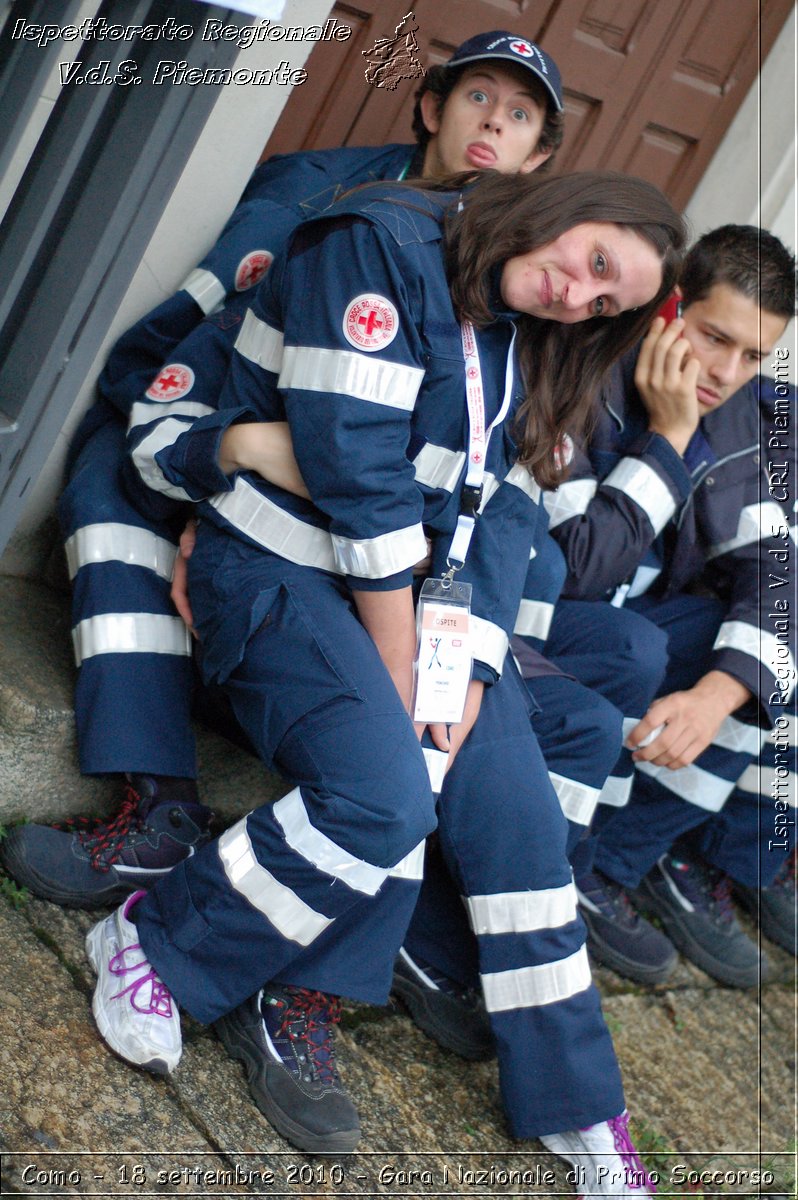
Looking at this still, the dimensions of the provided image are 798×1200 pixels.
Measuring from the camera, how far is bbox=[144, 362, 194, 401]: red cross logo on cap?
2.53 metres

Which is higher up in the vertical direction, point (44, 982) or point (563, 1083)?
point (563, 1083)

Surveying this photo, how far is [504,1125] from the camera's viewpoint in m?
2.44

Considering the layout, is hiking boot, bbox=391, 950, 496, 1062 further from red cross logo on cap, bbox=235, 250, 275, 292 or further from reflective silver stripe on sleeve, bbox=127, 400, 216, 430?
red cross logo on cap, bbox=235, 250, 275, 292

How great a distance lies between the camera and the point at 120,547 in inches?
98.2

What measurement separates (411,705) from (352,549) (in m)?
0.34

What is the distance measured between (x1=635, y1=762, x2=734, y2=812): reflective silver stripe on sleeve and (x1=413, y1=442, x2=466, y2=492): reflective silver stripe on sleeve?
1427 millimetres

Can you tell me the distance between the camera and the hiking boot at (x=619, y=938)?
10.4ft

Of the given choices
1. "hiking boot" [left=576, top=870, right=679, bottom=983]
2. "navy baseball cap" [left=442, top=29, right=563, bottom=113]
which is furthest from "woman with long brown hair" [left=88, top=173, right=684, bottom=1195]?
"hiking boot" [left=576, top=870, right=679, bottom=983]

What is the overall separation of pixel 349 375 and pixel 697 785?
6.07 feet

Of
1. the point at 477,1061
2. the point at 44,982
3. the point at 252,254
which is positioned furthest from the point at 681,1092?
the point at 252,254

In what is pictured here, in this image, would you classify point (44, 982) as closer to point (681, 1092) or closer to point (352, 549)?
point (352, 549)

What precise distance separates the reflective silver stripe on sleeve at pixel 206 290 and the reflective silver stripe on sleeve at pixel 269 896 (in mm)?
1315

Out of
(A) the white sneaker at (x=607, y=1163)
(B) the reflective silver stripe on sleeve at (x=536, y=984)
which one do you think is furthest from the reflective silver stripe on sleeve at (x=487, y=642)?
(A) the white sneaker at (x=607, y=1163)

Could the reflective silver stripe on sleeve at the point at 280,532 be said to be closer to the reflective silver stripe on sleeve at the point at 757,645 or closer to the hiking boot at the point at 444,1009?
the hiking boot at the point at 444,1009
